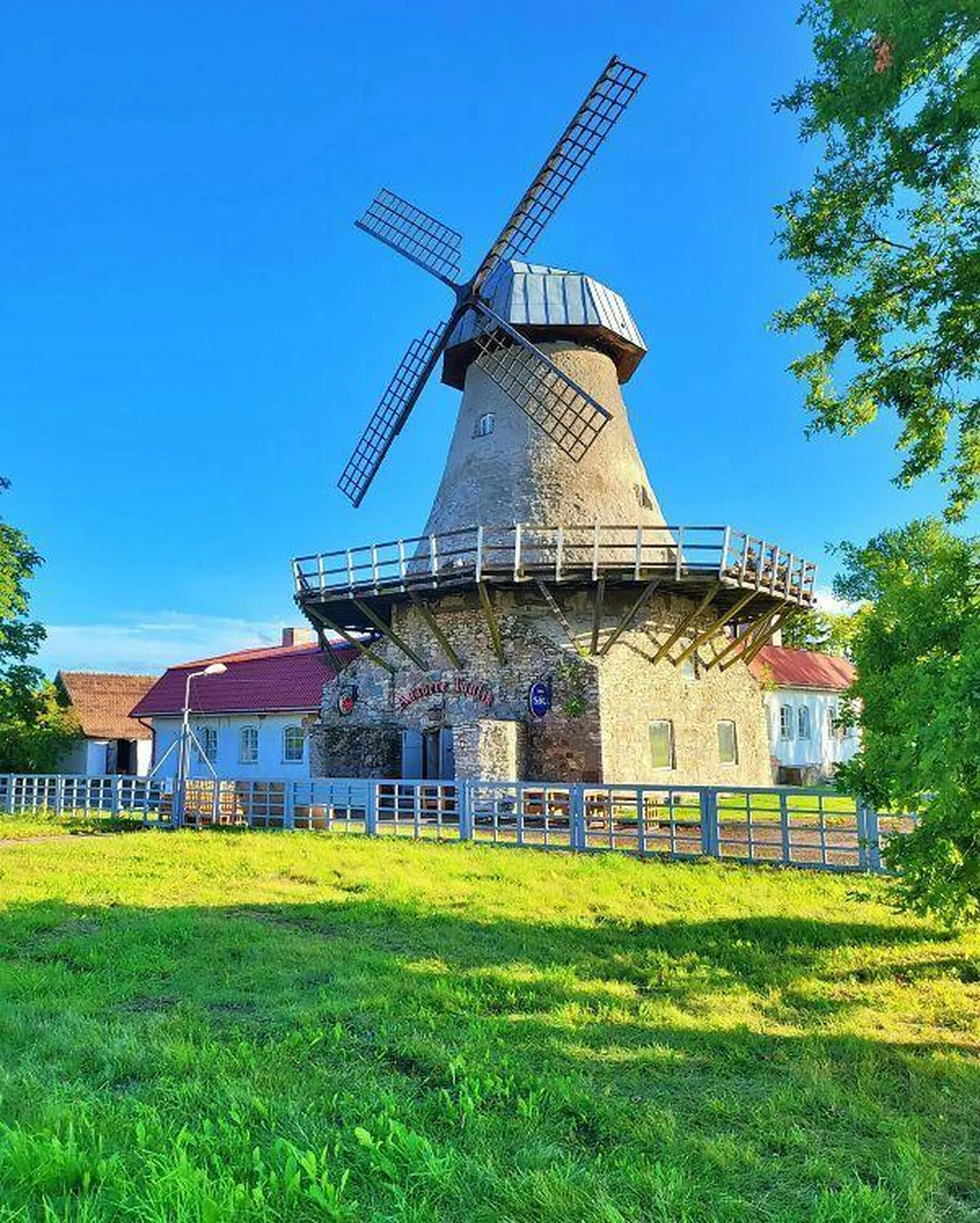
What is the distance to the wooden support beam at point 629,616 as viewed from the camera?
17625 millimetres

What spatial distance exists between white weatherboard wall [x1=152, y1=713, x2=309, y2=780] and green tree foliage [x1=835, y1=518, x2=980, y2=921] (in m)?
21.2

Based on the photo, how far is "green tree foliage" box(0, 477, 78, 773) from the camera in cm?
2458

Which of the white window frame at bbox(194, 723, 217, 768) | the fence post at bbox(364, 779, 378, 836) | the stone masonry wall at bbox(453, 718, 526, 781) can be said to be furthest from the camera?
the white window frame at bbox(194, 723, 217, 768)

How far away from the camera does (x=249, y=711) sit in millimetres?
27156

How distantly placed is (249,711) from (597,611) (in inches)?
551

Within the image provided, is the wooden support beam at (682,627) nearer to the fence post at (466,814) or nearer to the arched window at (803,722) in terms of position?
the fence post at (466,814)

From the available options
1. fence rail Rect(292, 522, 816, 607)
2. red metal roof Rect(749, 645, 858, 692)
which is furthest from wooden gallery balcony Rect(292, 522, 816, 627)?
red metal roof Rect(749, 645, 858, 692)

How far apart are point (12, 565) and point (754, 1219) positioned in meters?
26.4

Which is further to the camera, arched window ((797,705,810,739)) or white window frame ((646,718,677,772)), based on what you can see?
arched window ((797,705,810,739))

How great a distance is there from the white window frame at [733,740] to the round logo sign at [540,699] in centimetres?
509

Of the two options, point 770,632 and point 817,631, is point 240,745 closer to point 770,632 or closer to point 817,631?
point 770,632

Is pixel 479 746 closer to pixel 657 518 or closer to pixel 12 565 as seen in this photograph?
pixel 657 518

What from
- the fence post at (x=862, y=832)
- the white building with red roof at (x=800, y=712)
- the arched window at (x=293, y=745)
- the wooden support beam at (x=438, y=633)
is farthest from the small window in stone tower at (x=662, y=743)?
the arched window at (x=293, y=745)

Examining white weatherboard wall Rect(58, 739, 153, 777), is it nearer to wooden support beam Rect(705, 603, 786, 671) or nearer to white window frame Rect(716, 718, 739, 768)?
white window frame Rect(716, 718, 739, 768)
